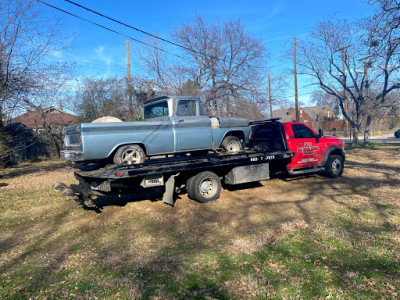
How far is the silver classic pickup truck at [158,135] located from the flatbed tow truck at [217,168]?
12.0 inches

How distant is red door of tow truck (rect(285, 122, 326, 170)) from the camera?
8.75m

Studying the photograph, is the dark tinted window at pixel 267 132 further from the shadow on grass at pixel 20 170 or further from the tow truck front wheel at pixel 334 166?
the shadow on grass at pixel 20 170

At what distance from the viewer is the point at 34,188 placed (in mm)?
9359

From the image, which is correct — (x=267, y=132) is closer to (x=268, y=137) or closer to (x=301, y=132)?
(x=268, y=137)

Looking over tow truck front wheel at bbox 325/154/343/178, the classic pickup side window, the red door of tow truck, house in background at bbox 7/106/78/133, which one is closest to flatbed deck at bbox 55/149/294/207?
the red door of tow truck

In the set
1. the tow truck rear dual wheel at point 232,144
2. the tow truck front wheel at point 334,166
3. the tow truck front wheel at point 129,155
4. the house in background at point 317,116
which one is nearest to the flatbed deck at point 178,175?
the tow truck front wheel at point 129,155

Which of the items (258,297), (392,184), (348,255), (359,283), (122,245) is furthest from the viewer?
(392,184)

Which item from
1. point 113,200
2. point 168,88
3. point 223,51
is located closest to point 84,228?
point 113,200

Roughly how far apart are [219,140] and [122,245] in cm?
379

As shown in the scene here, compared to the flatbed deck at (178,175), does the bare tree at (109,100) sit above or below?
above

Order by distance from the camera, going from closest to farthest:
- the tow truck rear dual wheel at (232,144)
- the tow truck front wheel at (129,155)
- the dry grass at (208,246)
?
1. the dry grass at (208,246)
2. the tow truck front wheel at (129,155)
3. the tow truck rear dual wheel at (232,144)

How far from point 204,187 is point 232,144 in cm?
162

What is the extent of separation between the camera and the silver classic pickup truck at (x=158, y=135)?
570cm

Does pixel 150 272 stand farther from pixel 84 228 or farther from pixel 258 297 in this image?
pixel 84 228
